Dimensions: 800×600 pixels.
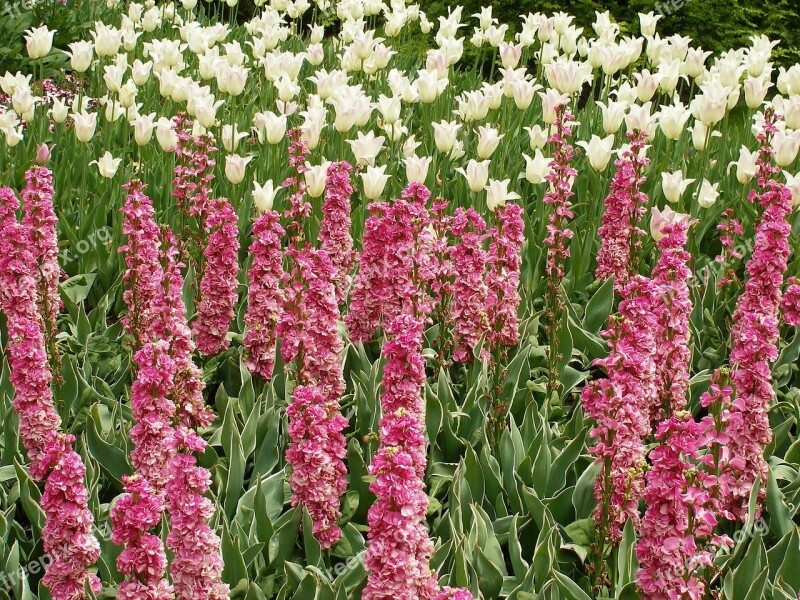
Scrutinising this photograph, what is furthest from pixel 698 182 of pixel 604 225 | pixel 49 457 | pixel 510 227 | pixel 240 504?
pixel 49 457

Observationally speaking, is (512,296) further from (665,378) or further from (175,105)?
(175,105)

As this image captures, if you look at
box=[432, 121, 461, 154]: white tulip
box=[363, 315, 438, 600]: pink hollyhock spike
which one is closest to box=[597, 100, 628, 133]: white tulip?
box=[432, 121, 461, 154]: white tulip

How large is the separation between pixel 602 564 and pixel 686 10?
7474 mm

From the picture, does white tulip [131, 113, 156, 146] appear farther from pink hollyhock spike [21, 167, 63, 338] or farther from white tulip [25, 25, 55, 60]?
pink hollyhock spike [21, 167, 63, 338]

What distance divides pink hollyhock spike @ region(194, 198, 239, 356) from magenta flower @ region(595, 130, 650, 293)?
1.65m

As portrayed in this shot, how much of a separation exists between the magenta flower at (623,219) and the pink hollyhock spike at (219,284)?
165cm

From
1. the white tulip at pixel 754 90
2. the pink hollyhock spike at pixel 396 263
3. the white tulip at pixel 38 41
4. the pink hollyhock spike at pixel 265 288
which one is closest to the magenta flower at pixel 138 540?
the pink hollyhock spike at pixel 265 288

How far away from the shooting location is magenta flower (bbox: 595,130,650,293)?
439cm

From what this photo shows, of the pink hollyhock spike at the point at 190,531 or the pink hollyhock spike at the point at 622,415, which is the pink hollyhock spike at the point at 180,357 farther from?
the pink hollyhock spike at the point at 622,415

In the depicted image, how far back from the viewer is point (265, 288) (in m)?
3.84

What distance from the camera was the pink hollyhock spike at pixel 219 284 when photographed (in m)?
4.07

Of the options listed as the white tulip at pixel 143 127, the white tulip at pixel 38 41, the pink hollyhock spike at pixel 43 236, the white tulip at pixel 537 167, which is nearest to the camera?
the pink hollyhock spike at pixel 43 236

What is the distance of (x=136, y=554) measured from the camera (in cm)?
251

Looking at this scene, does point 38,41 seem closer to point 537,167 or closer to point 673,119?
point 537,167
